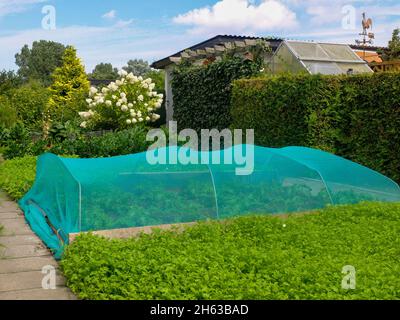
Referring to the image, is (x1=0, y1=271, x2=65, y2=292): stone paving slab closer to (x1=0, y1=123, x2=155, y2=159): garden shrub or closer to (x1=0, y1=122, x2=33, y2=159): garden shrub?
(x1=0, y1=123, x2=155, y2=159): garden shrub

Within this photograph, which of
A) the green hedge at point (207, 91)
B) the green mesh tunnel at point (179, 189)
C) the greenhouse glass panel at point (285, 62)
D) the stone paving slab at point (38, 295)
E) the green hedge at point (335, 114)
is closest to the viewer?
the stone paving slab at point (38, 295)

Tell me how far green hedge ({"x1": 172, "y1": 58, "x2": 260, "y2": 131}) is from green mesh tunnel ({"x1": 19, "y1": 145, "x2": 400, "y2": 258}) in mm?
7130

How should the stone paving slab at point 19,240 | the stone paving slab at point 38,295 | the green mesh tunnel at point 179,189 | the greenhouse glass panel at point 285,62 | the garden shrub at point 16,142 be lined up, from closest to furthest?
the stone paving slab at point 38,295
the green mesh tunnel at point 179,189
the stone paving slab at point 19,240
the garden shrub at point 16,142
the greenhouse glass panel at point 285,62

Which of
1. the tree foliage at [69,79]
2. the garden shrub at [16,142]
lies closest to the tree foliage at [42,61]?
the tree foliage at [69,79]

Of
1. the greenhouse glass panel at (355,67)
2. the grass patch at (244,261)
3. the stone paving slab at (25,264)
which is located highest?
the greenhouse glass panel at (355,67)

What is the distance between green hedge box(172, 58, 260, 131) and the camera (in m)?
15.8

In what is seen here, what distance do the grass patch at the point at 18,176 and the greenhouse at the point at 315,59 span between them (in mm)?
8409

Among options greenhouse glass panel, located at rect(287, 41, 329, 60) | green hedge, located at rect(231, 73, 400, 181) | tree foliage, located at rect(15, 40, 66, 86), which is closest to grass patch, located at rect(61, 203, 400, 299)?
green hedge, located at rect(231, 73, 400, 181)

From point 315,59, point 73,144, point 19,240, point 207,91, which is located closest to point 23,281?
point 19,240

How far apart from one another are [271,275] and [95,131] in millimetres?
15996

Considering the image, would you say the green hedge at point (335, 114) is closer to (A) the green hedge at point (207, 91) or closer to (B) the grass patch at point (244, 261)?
(A) the green hedge at point (207, 91)

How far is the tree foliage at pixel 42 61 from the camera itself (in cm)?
6488

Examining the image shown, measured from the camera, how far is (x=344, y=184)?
28.6ft
